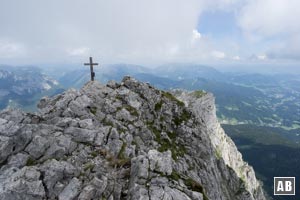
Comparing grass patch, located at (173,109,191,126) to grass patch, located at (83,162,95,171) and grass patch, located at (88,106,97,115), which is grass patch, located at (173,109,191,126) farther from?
grass patch, located at (83,162,95,171)

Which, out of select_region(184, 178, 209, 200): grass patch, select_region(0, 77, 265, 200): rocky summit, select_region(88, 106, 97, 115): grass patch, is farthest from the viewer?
select_region(88, 106, 97, 115): grass patch

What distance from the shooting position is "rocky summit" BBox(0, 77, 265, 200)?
88.2 ft

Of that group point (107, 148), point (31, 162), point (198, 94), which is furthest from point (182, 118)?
point (198, 94)

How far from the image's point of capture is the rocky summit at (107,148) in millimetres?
26891

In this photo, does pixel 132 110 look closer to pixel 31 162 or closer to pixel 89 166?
pixel 89 166

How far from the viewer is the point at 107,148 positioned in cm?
3494


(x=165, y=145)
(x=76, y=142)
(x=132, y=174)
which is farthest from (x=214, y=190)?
(x=76, y=142)

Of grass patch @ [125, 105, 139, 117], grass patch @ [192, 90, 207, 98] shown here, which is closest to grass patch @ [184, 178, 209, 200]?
grass patch @ [125, 105, 139, 117]

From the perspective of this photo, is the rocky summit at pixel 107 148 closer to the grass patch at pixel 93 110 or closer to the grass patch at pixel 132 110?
the grass patch at pixel 132 110

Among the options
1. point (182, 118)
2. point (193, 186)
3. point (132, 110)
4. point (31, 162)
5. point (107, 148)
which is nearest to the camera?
point (31, 162)

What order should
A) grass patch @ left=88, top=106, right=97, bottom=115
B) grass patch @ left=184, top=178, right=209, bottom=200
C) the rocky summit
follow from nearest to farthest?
1. the rocky summit
2. grass patch @ left=184, top=178, right=209, bottom=200
3. grass patch @ left=88, top=106, right=97, bottom=115

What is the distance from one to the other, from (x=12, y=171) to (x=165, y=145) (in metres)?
24.7

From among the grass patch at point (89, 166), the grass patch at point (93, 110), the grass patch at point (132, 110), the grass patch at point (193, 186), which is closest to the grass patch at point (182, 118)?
the grass patch at point (132, 110)

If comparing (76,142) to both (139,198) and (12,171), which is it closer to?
(12,171)
